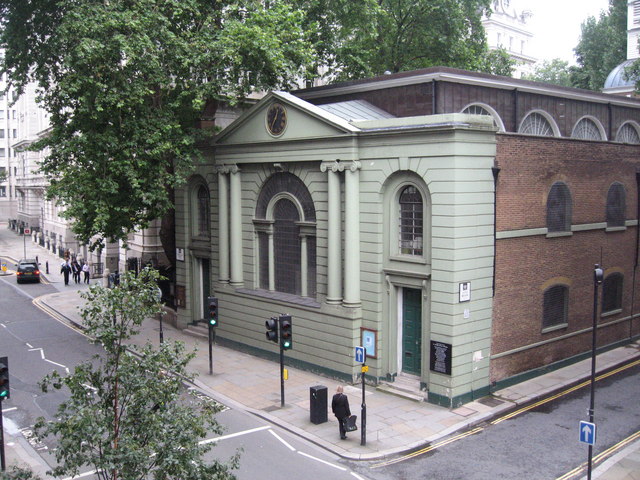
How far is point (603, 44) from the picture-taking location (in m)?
56.0

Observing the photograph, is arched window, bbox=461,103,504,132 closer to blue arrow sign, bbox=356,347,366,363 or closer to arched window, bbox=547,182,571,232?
arched window, bbox=547,182,571,232

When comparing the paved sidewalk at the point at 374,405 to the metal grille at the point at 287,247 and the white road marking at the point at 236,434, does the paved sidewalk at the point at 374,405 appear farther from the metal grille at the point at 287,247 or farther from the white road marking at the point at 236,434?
the metal grille at the point at 287,247

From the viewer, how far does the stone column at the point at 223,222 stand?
25181 millimetres

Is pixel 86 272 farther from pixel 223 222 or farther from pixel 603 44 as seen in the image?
pixel 603 44

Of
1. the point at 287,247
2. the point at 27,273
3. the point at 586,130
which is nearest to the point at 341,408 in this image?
the point at 287,247

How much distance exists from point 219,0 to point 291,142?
23.6 ft

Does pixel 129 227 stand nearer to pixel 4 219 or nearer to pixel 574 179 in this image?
pixel 574 179

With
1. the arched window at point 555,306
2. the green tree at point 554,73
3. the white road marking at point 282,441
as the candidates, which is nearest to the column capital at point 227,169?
the white road marking at point 282,441

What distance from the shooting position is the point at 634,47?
5175 centimetres

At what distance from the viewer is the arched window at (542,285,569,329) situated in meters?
21.4

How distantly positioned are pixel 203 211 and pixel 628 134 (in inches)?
762

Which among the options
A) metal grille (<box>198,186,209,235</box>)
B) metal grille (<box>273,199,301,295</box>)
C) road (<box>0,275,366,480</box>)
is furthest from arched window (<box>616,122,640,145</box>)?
road (<box>0,275,366,480</box>)

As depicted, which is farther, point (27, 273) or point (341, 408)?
point (27, 273)

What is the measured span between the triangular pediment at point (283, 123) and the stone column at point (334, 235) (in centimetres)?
122
